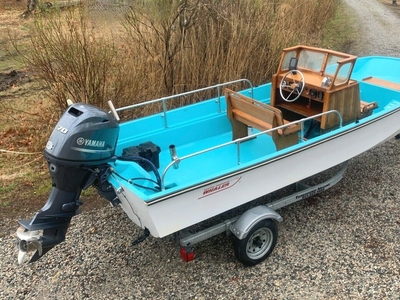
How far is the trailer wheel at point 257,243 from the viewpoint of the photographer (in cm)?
349

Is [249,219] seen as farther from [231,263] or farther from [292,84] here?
[292,84]

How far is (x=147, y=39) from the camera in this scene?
602cm

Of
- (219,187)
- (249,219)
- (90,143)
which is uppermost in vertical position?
(90,143)

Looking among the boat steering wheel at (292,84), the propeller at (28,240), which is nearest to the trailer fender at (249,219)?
the boat steering wheel at (292,84)

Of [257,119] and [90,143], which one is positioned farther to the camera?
[257,119]

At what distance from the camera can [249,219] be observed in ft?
11.4

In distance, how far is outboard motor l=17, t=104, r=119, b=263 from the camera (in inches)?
114

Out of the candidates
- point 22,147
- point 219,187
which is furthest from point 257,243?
point 22,147

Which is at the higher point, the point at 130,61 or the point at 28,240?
the point at 130,61

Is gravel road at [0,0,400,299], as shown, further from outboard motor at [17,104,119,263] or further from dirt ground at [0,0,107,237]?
outboard motor at [17,104,119,263]

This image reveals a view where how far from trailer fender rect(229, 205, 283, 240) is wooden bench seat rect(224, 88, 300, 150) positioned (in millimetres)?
688

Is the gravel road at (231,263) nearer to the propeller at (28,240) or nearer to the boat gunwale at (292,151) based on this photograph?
the propeller at (28,240)

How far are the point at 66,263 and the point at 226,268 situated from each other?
4.98 ft

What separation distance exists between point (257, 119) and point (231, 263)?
4.92ft
